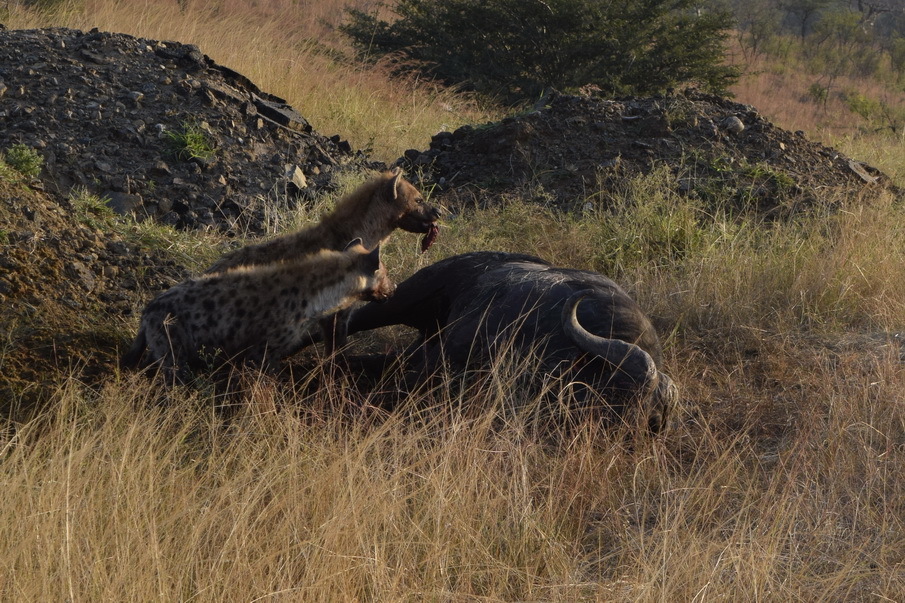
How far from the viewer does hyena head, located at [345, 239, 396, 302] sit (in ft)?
17.2

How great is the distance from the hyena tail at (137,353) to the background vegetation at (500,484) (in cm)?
22

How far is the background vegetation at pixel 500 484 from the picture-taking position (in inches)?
132

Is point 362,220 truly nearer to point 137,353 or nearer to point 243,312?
point 243,312

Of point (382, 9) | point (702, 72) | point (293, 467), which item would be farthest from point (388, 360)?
point (382, 9)

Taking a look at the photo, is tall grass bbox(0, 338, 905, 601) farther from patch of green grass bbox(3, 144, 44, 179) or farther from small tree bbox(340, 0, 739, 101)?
small tree bbox(340, 0, 739, 101)

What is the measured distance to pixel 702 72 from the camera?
14992mm

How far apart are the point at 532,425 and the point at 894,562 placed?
144cm

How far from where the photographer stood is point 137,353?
476 centimetres

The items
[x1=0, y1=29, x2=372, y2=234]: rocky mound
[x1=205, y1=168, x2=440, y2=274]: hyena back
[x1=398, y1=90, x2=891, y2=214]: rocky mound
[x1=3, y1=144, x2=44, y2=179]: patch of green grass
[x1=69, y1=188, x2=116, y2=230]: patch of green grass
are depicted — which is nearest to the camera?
[x1=205, y1=168, x2=440, y2=274]: hyena back

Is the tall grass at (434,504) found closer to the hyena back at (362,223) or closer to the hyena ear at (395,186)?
the hyena back at (362,223)

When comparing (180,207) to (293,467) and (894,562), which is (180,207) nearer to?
(293,467)

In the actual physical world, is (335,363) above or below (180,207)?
above

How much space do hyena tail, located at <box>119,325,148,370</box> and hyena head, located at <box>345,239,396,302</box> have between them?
1.05m

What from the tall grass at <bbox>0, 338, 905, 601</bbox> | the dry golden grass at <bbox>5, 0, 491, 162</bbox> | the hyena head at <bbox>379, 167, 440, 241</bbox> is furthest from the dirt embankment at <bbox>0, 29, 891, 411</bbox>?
the tall grass at <bbox>0, 338, 905, 601</bbox>
